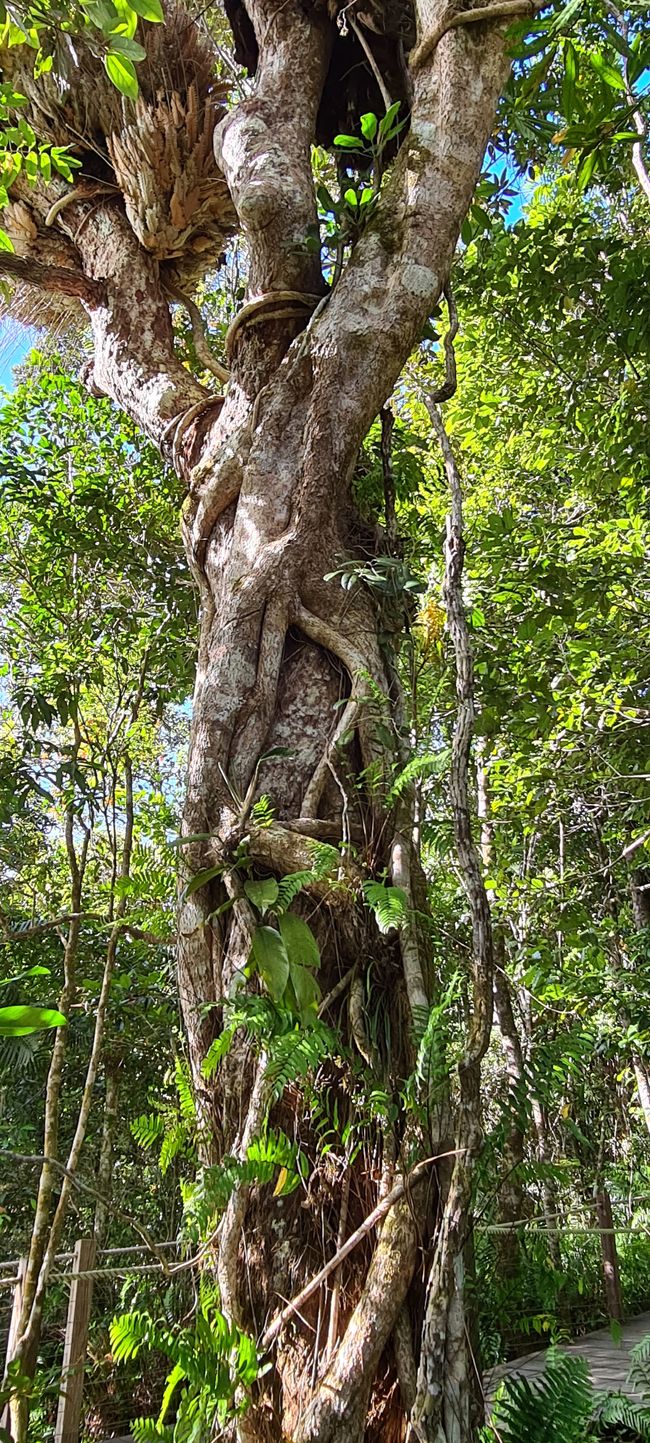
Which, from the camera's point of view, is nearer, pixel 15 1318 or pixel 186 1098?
pixel 186 1098

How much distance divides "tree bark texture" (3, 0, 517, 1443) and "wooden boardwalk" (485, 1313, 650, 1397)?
2.08 m

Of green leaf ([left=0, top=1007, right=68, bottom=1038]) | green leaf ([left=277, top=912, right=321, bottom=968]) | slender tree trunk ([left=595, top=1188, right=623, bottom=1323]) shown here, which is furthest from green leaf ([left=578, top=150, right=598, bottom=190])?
slender tree trunk ([left=595, top=1188, right=623, bottom=1323])

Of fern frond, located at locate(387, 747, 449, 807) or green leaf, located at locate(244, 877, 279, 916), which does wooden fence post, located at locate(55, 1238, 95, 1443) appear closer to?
green leaf, located at locate(244, 877, 279, 916)


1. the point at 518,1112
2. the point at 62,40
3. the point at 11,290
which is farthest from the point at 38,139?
the point at 518,1112

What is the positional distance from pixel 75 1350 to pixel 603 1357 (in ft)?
10.7

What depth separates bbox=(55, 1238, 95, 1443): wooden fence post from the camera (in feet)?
8.37

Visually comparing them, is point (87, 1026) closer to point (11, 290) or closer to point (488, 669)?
point (488, 669)

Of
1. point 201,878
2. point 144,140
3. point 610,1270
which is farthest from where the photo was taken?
point 610,1270

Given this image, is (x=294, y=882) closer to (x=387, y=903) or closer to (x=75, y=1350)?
(x=387, y=903)

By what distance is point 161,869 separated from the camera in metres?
2.13

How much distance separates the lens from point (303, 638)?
2.30 meters

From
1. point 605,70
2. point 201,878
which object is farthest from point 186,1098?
point 605,70

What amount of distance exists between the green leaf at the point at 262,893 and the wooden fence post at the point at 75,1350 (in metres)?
1.64

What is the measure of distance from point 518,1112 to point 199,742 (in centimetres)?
106
